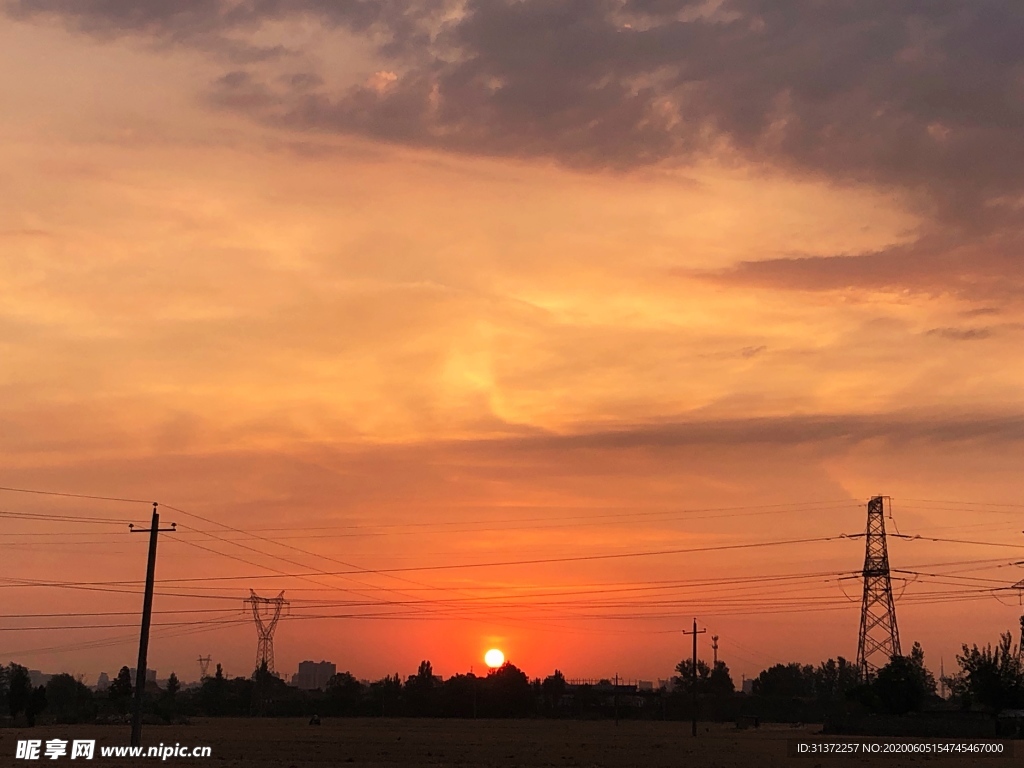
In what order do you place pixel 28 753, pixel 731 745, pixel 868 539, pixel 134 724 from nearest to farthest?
pixel 134 724
pixel 28 753
pixel 731 745
pixel 868 539

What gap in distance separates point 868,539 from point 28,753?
97621 millimetres

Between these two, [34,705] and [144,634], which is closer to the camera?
[144,634]

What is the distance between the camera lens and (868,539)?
456ft

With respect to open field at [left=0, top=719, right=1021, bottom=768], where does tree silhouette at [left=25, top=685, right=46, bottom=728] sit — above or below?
above

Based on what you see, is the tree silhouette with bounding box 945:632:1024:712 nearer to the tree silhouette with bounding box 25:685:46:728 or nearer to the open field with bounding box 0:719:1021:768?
the open field with bounding box 0:719:1021:768

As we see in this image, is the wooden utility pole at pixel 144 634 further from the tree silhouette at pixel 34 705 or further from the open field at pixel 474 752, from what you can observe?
the tree silhouette at pixel 34 705

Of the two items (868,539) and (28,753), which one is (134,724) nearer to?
(28,753)

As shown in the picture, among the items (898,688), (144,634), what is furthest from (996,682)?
(144,634)

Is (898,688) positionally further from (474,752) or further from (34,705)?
(34,705)

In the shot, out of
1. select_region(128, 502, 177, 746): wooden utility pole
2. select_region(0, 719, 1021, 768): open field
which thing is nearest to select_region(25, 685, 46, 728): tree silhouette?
select_region(0, 719, 1021, 768): open field

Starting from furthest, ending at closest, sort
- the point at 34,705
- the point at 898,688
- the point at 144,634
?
the point at 34,705 < the point at 898,688 < the point at 144,634

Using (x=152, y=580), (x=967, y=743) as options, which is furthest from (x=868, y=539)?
(x=152, y=580)

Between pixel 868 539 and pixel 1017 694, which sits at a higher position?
pixel 868 539

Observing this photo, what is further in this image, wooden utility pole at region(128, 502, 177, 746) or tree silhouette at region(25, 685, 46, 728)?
tree silhouette at region(25, 685, 46, 728)
